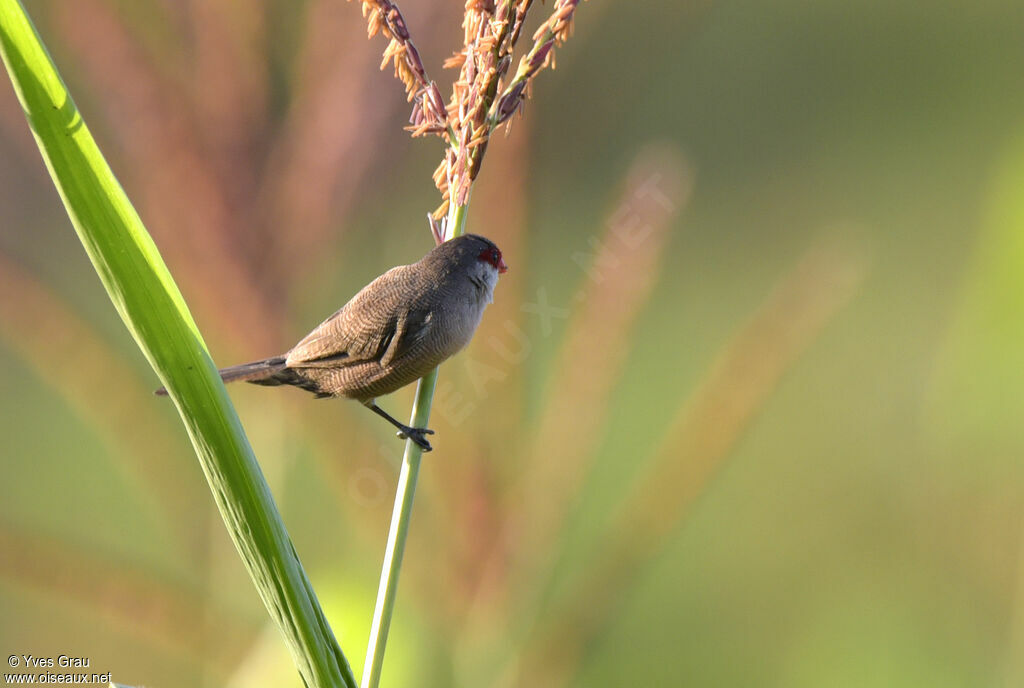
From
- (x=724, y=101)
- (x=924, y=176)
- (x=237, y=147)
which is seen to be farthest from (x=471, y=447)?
(x=924, y=176)

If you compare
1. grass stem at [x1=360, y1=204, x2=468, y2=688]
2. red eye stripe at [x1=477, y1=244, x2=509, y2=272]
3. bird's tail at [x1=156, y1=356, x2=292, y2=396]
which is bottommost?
grass stem at [x1=360, y1=204, x2=468, y2=688]

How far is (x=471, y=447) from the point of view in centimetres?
101

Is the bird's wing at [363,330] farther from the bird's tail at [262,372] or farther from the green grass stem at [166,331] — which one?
the green grass stem at [166,331]

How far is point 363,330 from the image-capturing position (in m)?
0.88

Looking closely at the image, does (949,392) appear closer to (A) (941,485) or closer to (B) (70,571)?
(A) (941,485)

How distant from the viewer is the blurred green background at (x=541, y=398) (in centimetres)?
90

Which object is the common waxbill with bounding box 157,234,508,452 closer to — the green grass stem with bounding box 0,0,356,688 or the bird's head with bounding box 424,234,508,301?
the bird's head with bounding box 424,234,508,301

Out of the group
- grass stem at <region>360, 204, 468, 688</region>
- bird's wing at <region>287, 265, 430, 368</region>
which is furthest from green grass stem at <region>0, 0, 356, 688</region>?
bird's wing at <region>287, 265, 430, 368</region>

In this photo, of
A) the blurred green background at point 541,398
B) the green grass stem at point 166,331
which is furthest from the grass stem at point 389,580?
the blurred green background at point 541,398

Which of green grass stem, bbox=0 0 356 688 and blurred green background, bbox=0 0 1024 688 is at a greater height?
blurred green background, bbox=0 0 1024 688

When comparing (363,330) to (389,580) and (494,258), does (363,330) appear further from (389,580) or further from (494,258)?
(389,580)

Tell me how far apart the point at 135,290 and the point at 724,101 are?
4.80m

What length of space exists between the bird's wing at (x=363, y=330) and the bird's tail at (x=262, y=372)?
0.5 inches

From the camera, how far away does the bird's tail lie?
816 mm
